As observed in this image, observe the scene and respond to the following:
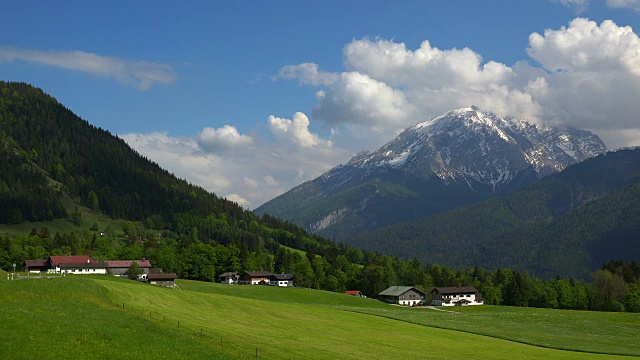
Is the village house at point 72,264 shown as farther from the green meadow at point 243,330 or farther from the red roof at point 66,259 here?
the green meadow at point 243,330

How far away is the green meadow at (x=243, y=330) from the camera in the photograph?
44.2 m

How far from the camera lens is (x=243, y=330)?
6619 cm

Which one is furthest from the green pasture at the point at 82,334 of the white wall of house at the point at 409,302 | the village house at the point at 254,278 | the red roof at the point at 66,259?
the village house at the point at 254,278

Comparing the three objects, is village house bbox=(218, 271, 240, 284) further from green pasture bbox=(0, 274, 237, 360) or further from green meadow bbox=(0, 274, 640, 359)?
green pasture bbox=(0, 274, 237, 360)

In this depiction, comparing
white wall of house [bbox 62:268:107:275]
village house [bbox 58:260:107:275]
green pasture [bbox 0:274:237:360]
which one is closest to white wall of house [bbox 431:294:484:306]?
white wall of house [bbox 62:268:107:275]

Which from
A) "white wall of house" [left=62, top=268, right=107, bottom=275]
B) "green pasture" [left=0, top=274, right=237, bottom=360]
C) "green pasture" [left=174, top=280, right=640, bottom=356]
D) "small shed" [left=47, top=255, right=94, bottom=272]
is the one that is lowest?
"green pasture" [left=174, top=280, right=640, bottom=356]

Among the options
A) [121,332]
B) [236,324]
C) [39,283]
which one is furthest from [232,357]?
[39,283]

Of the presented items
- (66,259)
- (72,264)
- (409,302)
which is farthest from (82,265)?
(409,302)

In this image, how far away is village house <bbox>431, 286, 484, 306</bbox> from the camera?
640ft

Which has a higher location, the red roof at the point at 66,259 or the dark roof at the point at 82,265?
the red roof at the point at 66,259

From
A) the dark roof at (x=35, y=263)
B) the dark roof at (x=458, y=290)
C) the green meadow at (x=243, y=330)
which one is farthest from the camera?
the dark roof at (x=458, y=290)

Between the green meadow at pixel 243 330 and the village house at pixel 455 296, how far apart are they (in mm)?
66178

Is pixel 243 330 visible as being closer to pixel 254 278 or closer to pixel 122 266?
pixel 122 266

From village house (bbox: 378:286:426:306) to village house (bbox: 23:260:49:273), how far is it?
9965cm
